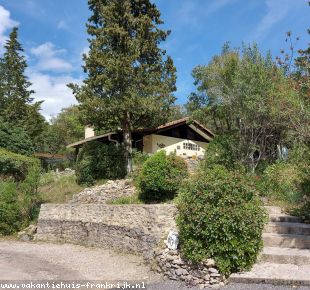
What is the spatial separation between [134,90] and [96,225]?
811cm

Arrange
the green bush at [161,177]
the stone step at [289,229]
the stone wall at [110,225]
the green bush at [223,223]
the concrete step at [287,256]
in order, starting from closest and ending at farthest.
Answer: the green bush at [223,223] < the concrete step at [287,256] < the stone step at [289,229] < the stone wall at [110,225] < the green bush at [161,177]

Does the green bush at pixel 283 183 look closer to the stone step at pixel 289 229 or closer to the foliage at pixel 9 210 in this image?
the stone step at pixel 289 229

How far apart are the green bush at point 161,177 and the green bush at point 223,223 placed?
16.5 ft

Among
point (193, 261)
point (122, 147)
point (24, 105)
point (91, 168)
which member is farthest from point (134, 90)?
point (24, 105)

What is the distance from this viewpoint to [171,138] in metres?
25.3

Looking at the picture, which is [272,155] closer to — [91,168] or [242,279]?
[91,168]

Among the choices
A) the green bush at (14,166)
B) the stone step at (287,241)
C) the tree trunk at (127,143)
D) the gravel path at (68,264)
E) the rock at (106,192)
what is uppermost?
the tree trunk at (127,143)

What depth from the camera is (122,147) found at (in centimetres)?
2019

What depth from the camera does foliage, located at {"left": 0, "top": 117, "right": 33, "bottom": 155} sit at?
82.3 feet

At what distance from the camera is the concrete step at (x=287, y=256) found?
7.59 m

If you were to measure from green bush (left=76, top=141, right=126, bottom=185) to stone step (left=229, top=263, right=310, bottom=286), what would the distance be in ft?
42.3

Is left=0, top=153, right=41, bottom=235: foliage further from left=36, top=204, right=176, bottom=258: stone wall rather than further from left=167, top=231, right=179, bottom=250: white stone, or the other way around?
left=167, top=231, right=179, bottom=250: white stone

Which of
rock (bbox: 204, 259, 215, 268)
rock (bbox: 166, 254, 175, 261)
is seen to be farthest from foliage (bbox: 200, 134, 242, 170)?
rock (bbox: 204, 259, 215, 268)

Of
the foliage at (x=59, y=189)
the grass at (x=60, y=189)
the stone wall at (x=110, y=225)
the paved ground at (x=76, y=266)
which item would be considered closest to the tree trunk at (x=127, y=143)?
the grass at (x=60, y=189)
